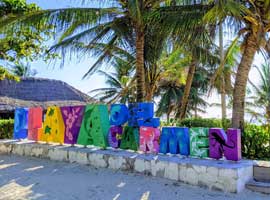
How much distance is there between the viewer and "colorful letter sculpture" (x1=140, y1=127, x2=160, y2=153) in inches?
291

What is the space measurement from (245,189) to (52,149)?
5.98 m

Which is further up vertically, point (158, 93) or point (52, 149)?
point (158, 93)

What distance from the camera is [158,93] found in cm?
3038

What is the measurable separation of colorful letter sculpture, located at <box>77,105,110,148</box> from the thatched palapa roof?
1101 cm

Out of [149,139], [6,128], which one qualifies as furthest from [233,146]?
[6,128]

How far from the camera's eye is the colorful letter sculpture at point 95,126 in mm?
8430

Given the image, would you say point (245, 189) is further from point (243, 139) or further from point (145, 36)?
point (145, 36)

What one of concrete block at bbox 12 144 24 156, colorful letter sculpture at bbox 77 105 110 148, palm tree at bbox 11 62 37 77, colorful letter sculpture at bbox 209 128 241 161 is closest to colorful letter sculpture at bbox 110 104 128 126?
colorful letter sculpture at bbox 77 105 110 148

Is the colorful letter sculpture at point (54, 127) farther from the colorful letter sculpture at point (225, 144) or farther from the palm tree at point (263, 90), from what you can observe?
the palm tree at point (263, 90)

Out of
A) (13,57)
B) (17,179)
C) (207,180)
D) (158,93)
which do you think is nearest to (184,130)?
(207,180)

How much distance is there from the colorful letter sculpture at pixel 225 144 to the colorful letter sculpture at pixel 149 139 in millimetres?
1444

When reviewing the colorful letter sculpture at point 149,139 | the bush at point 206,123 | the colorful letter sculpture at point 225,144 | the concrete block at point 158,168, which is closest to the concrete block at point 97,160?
the colorful letter sculpture at point 149,139

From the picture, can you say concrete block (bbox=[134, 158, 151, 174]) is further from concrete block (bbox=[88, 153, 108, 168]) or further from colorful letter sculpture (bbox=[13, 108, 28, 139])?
colorful letter sculpture (bbox=[13, 108, 28, 139])

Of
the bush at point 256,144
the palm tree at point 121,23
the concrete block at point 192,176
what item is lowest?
the concrete block at point 192,176
